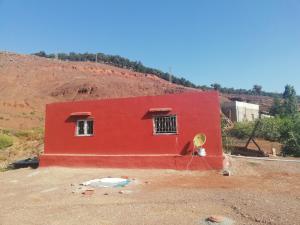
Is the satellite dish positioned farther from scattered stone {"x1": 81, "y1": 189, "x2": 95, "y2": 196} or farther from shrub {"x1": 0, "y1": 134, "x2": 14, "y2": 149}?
shrub {"x1": 0, "y1": 134, "x2": 14, "y2": 149}

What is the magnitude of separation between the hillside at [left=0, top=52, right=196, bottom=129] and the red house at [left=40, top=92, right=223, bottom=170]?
2207 cm

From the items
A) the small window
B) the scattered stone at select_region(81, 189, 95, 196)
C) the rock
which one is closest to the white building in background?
the small window

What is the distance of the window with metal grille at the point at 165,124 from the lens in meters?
14.6

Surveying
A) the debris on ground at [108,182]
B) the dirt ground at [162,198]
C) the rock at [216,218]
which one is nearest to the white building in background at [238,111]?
the dirt ground at [162,198]

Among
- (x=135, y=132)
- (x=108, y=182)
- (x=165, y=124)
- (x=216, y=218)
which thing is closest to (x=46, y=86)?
(x=135, y=132)

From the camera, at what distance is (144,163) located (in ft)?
47.9

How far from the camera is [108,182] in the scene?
1217 centimetres

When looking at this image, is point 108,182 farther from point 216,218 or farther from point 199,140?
point 216,218

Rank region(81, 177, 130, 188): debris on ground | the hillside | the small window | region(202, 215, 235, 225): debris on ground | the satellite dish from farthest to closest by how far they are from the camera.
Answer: the hillside, the small window, the satellite dish, region(81, 177, 130, 188): debris on ground, region(202, 215, 235, 225): debris on ground

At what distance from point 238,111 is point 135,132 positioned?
35262 mm

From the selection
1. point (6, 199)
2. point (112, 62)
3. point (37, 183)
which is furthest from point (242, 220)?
point (112, 62)

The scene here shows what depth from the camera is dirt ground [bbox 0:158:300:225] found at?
7.94 m

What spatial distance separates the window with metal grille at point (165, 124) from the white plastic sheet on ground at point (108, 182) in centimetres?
318

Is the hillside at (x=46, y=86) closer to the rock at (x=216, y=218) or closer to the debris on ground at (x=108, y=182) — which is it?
the debris on ground at (x=108, y=182)
